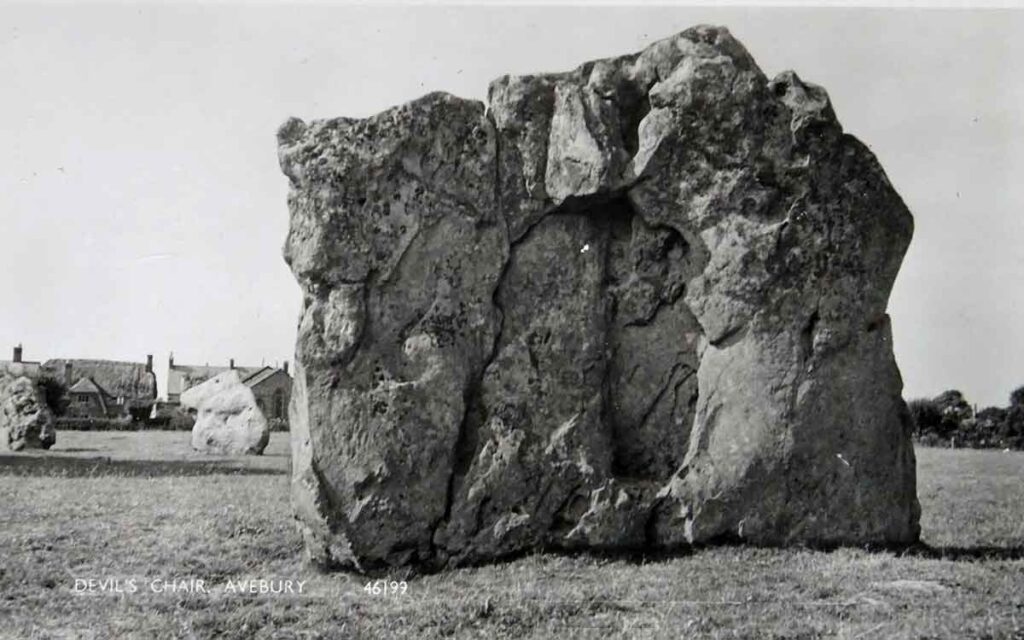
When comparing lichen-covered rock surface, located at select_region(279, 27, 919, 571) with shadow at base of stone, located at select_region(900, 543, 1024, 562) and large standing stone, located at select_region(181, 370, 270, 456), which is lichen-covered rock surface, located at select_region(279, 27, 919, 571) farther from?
large standing stone, located at select_region(181, 370, 270, 456)

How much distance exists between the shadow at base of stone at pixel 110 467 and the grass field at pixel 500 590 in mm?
4333

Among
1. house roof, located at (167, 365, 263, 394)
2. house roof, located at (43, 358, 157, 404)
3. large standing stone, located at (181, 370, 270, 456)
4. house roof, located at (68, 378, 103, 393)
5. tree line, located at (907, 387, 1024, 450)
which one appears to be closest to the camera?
large standing stone, located at (181, 370, 270, 456)

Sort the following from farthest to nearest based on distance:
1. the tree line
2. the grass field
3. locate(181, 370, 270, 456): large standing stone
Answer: the tree line, locate(181, 370, 270, 456): large standing stone, the grass field

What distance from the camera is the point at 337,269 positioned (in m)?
9.40

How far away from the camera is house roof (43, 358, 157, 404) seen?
5581cm

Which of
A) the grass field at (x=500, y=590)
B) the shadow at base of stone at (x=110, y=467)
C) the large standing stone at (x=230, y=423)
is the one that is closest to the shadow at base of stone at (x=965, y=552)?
the grass field at (x=500, y=590)

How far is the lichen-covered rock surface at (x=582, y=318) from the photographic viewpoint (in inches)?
370

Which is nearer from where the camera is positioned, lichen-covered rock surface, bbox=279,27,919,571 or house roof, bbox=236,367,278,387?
lichen-covered rock surface, bbox=279,27,919,571

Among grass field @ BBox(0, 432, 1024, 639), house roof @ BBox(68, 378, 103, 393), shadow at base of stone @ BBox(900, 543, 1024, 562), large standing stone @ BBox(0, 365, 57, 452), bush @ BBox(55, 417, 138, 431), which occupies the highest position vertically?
house roof @ BBox(68, 378, 103, 393)

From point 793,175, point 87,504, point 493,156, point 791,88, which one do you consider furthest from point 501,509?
point 87,504

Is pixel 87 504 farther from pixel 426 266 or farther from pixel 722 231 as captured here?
pixel 722 231

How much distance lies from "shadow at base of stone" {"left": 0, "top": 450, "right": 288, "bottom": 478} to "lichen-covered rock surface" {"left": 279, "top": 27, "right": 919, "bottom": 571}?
7796mm

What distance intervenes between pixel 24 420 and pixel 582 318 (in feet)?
53.4

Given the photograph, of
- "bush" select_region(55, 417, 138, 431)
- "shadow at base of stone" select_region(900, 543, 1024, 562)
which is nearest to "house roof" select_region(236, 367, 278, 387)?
"bush" select_region(55, 417, 138, 431)
